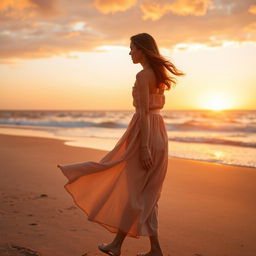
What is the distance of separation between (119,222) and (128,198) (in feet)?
0.79

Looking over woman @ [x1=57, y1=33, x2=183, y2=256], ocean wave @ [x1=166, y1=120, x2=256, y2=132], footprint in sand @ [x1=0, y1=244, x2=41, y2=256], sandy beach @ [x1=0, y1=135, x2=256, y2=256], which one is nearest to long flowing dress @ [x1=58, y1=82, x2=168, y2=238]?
woman @ [x1=57, y1=33, x2=183, y2=256]

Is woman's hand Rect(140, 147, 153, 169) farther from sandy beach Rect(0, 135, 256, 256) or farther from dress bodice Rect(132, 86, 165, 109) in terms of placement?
sandy beach Rect(0, 135, 256, 256)

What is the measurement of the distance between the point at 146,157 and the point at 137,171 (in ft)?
0.56

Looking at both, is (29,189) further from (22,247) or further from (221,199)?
(221,199)

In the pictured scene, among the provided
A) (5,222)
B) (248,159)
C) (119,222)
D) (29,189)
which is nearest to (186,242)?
(119,222)

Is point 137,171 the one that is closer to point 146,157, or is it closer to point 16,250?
point 146,157

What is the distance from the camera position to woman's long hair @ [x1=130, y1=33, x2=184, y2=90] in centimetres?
328

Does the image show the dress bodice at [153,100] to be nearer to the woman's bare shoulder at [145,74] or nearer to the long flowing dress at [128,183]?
the long flowing dress at [128,183]

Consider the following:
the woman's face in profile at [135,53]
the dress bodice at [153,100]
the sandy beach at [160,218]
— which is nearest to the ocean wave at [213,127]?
the sandy beach at [160,218]

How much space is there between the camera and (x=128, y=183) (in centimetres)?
332

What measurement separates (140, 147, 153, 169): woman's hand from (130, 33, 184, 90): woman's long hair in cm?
65

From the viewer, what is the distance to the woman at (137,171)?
3266 mm

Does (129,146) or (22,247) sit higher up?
(129,146)

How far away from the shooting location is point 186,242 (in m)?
3.89
